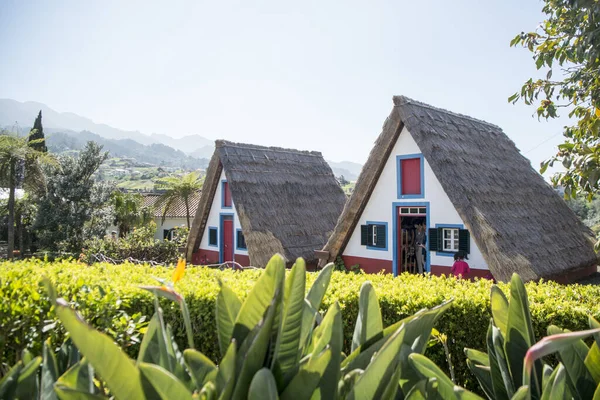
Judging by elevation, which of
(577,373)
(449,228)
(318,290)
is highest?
(449,228)

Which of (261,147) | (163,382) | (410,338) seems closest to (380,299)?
(410,338)

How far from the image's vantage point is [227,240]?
14852mm

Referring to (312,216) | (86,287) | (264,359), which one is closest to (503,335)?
(264,359)

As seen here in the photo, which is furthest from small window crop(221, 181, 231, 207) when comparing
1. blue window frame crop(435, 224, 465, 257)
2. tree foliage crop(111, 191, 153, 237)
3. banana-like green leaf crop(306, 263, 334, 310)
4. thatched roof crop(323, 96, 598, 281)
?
banana-like green leaf crop(306, 263, 334, 310)

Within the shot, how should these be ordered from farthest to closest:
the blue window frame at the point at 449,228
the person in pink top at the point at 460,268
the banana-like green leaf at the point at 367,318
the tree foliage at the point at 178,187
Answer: the tree foliage at the point at 178,187, the blue window frame at the point at 449,228, the person in pink top at the point at 460,268, the banana-like green leaf at the point at 367,318

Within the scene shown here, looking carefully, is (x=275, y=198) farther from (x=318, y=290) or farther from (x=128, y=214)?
(x=128, y=214)

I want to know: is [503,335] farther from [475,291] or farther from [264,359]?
[475,291]

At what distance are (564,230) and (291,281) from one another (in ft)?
37.9

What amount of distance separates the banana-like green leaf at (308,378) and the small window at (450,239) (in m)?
8.71

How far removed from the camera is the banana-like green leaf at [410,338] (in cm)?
142

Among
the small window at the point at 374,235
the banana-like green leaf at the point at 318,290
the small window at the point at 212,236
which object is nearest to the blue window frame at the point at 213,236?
the small window at the point at 212,236

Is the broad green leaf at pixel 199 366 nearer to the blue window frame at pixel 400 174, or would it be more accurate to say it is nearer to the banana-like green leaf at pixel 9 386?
the banana-like green leaf at pixel 9 386

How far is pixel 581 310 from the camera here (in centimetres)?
377

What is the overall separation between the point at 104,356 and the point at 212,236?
14769 millimetres
